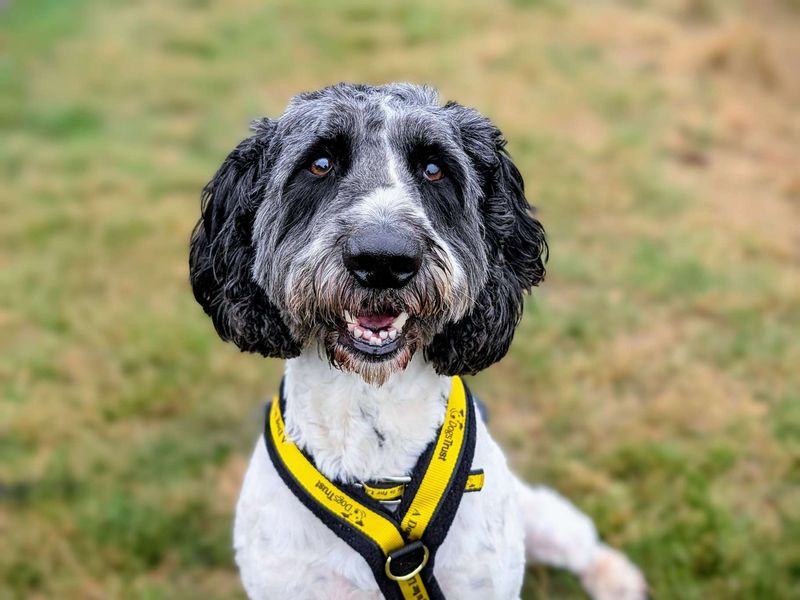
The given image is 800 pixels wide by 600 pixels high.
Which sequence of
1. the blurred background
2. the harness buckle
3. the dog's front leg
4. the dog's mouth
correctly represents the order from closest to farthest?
the dog's mouth < the harness buckle < the dog's front leg < the blurred background

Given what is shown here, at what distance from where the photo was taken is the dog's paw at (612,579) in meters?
3.34

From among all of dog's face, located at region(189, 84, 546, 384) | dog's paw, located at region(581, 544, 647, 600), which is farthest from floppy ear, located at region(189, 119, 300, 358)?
dog's paw, located at region(581, 544, 647, 600)

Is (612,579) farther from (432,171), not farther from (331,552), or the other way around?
(432,171)

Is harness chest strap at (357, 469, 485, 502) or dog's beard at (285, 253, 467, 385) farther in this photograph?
harness chest strap at (357, 469, 485, 502)

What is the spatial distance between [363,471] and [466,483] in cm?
30

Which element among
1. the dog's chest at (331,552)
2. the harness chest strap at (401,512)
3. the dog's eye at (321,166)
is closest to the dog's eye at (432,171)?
the dog's eye at (321,166)

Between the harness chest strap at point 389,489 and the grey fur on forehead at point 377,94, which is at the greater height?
the grey fur on forehead at point 377,94

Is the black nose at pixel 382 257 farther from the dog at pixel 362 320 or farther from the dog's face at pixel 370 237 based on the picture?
the dog at pixel 362 320

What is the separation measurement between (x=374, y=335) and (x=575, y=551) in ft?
5.54

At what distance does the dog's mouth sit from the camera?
218cm

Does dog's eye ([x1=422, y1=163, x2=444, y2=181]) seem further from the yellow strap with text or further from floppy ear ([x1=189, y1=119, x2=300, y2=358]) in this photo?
the yellow strap with text

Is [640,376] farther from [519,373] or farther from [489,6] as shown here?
[489,6]

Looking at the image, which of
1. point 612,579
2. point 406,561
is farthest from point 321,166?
point 612,579

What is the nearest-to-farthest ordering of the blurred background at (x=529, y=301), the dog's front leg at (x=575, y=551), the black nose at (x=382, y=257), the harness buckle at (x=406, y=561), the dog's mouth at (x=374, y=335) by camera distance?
the black nose at (x=382, y=257), the dog's mouth at (x=374, y=335), the harness buckle at (x=406, y=561), the dog's front leg at (x=575, y=551), the blurred background at (x=529, y=301)
